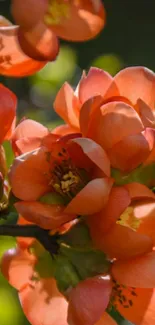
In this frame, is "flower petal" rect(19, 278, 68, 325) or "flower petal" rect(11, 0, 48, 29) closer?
"flower petal" rect(11, 0, 48, 29)

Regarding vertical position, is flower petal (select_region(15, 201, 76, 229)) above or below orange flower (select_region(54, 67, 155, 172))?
below

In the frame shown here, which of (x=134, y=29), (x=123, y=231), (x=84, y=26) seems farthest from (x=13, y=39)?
(x=134, y=29)

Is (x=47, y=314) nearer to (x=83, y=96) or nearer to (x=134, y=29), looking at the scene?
(x=83, y=96)

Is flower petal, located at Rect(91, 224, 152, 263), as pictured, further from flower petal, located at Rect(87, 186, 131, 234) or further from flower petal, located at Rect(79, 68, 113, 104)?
flower petal, located at Rect(79, 68, 113, 104)

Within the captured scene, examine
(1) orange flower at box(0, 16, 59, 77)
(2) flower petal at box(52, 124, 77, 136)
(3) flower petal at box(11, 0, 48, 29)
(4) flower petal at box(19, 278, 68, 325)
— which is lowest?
(4) flower petal at box(19, 278, 68, 325)

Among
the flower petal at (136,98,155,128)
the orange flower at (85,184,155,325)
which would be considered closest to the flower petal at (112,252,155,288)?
the orange flower at (85,184,155,325)
